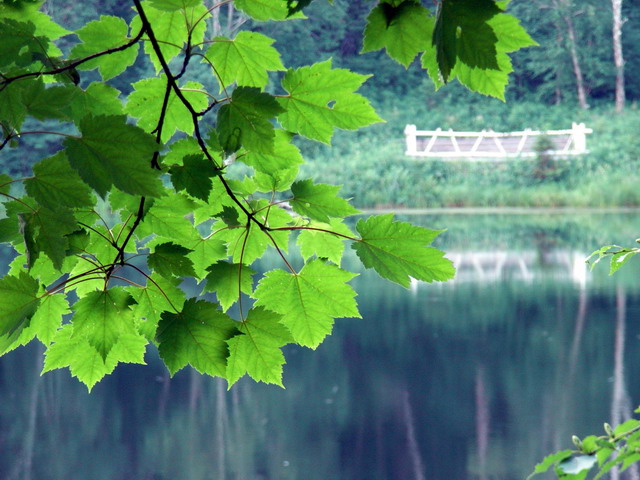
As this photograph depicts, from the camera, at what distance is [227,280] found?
48 centimetres

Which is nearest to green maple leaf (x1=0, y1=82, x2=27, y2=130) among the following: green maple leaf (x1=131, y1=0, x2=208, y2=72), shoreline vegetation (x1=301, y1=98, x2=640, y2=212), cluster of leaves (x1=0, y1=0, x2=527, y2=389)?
cluster of leaves (x1=0, y1=0, x2=527, y2=389)

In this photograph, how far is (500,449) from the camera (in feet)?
10.0

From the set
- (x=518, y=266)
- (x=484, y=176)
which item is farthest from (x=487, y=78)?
(x=484, y=176)

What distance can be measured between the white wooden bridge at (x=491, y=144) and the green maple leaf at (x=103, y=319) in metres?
9.04

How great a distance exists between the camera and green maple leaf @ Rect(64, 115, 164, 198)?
346mm

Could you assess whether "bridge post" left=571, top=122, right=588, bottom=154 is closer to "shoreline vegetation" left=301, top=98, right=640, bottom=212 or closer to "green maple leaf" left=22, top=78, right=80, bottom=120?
"shoreline vegetation" left=301, top=98, right=640, bottom=212

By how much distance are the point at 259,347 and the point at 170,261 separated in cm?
8

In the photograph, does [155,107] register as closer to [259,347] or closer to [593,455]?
[259,347]

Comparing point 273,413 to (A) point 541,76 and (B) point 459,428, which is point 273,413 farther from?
(A) point 541,76

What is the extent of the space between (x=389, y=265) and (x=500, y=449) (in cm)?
284

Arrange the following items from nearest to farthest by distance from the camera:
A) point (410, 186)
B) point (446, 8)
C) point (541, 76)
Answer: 1. point (446, 8)
2. point (410, 186)
3. point (541, 76)

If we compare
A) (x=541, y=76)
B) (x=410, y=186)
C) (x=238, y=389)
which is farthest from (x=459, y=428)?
(x=541, y=76)

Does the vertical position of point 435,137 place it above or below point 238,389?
above

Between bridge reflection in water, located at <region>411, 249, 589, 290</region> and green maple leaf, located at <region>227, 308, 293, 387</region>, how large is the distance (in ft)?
16.0
